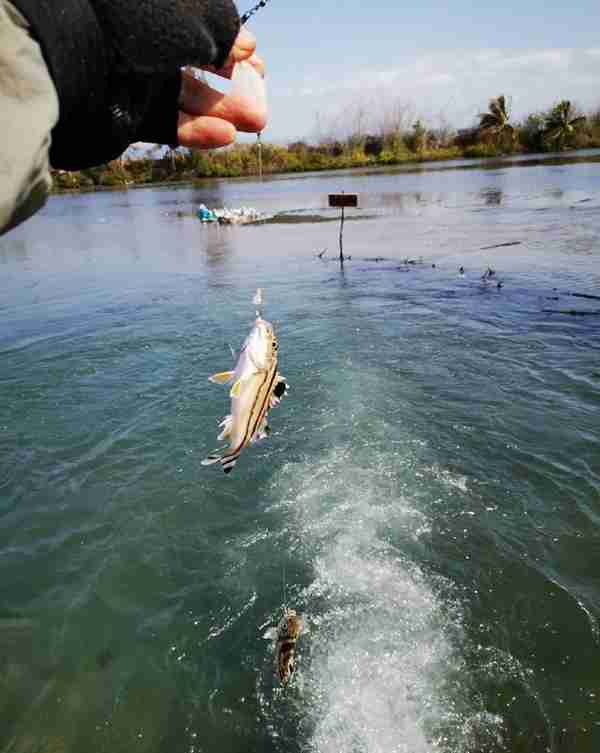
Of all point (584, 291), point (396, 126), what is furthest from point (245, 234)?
point (396, 126)

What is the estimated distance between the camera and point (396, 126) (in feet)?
421

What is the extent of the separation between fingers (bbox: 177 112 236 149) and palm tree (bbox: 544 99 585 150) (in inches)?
4618

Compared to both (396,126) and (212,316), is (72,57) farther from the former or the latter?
(396,126)

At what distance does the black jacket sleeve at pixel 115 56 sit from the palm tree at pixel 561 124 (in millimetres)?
117636

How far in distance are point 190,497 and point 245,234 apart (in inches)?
1172

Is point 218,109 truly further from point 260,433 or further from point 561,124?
point 561,124

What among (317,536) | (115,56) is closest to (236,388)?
(115,56)

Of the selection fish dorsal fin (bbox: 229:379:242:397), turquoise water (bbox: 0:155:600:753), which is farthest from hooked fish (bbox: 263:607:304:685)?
fish dorsal fin (bbox: 229:379:242:397)

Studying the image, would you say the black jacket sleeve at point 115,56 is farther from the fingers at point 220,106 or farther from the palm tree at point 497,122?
the palm tree at point 497,122

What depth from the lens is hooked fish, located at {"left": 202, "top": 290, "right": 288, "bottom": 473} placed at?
11.3 feet

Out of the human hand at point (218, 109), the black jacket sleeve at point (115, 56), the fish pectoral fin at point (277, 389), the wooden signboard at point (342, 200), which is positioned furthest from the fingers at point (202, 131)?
the wooden signboard at point (342, 200)

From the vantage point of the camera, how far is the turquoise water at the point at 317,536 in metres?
5.01

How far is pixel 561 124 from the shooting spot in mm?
100250

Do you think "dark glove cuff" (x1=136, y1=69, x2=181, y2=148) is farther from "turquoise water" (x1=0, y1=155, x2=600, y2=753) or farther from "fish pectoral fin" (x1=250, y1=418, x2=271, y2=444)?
"turquoise water" (x1=0, y1=155, x2=600, y2=753)
